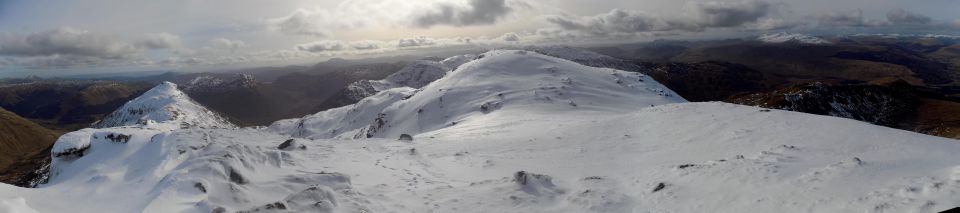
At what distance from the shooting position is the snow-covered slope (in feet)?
303

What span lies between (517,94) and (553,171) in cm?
6983

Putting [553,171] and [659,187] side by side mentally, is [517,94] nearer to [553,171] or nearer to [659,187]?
[553,171]

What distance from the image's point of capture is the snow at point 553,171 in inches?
770

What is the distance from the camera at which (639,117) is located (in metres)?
47.0

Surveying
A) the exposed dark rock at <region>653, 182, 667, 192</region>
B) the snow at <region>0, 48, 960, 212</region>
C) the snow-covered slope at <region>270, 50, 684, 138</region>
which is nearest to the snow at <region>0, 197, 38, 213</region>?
the snow at <region>0, 48, 960, 212</region>

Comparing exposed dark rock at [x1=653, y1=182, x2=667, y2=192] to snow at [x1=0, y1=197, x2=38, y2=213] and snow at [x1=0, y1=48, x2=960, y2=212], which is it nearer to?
snow at [x1=0, y1=48, x2=960, y2=212]

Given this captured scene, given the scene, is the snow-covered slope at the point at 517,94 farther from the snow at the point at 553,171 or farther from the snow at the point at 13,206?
the snow at the point at 13,206

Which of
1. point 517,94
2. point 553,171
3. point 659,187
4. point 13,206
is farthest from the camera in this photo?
point 517,94

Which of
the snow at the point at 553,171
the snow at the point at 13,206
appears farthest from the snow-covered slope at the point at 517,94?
the snow at the point at 13,206

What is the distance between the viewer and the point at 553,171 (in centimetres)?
3175

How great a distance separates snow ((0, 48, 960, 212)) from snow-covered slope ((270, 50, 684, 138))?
41.4 m

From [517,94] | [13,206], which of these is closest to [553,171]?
[13,206]

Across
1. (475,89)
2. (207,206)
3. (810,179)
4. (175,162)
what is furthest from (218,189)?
(475,89)

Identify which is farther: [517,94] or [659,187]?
[517,94]
